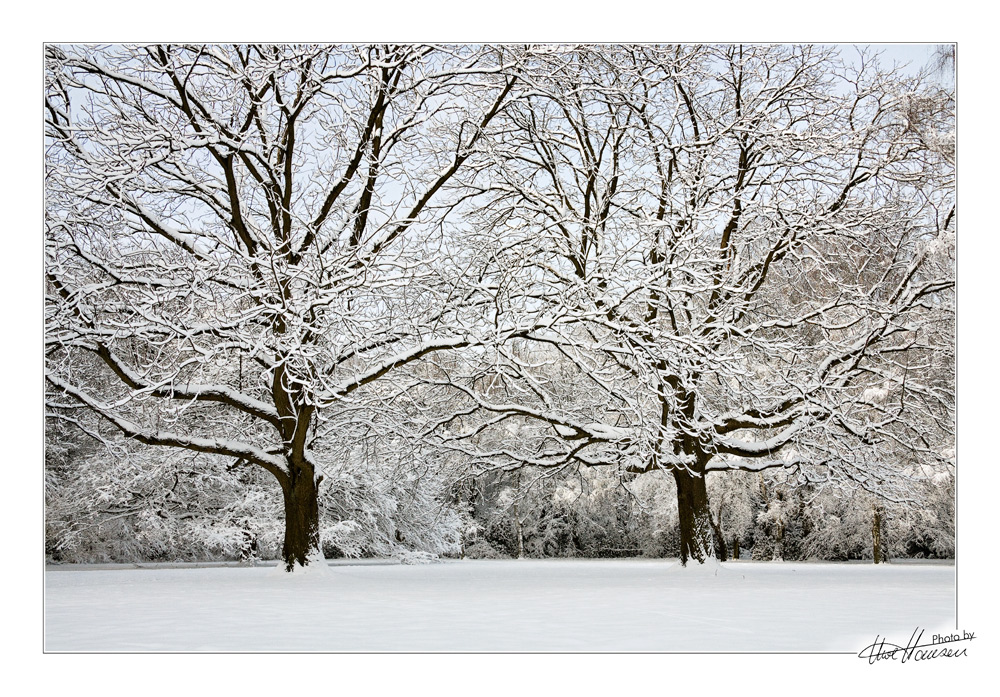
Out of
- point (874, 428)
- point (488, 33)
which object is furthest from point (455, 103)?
point (874, 428)

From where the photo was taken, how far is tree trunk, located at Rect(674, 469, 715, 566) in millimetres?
9945

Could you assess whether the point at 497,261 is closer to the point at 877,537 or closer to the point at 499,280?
the point at 499,280

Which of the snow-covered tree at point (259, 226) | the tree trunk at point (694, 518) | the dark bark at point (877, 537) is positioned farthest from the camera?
the dark bark at point (877, 537)

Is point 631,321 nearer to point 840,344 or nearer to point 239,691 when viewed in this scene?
point 840,344

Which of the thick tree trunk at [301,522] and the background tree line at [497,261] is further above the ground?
the background tree line at [497,261]

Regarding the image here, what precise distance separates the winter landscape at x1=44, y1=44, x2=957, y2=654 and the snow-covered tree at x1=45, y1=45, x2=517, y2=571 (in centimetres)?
4

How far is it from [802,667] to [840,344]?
455cm

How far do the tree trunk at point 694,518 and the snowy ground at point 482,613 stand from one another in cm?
83

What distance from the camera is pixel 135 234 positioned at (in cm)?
877

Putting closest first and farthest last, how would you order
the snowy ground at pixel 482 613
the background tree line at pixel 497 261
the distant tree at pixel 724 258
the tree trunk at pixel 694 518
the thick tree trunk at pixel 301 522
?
the snowy ground at pixel 482 613, the background tree line at pixel 497 261, the distant tree at pixel 724 258, the thick tree trunk at pixel 301 522, the tree trunk at pixel 694 518
